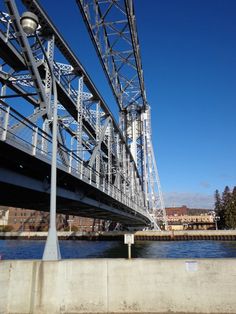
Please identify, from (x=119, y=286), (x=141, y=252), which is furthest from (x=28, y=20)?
(x=141, y=252)

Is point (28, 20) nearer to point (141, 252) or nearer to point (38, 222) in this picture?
point (141, 252)

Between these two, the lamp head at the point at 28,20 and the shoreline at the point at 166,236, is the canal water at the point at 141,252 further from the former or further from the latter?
the shoreline at the point at 166,236

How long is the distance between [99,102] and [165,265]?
2544 centimetres

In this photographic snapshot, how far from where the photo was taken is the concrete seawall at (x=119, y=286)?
10031mm

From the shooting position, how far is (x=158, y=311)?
9984 mm

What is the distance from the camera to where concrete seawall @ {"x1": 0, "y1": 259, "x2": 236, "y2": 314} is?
32.9ft

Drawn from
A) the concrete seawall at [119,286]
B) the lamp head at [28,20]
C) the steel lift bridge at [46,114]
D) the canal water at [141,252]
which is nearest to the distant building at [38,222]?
the canal water at [141,252]

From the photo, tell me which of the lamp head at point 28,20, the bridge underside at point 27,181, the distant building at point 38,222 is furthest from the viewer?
the distant building at point 38,222

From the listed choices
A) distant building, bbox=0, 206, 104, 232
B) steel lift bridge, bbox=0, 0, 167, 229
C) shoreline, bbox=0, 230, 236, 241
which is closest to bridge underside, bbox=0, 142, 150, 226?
steel lift bridge, bbox=0, 0, 167, 229

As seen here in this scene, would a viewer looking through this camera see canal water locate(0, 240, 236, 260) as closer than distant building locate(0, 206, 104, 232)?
Yes

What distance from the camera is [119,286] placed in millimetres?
10320

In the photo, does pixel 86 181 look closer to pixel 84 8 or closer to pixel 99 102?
pixel 99 102

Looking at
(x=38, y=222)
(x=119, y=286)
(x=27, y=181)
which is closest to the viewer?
(x=119, y=286)

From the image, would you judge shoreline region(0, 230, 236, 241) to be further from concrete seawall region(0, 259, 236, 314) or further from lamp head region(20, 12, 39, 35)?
lamp head region(20, 12, 39, 35)
